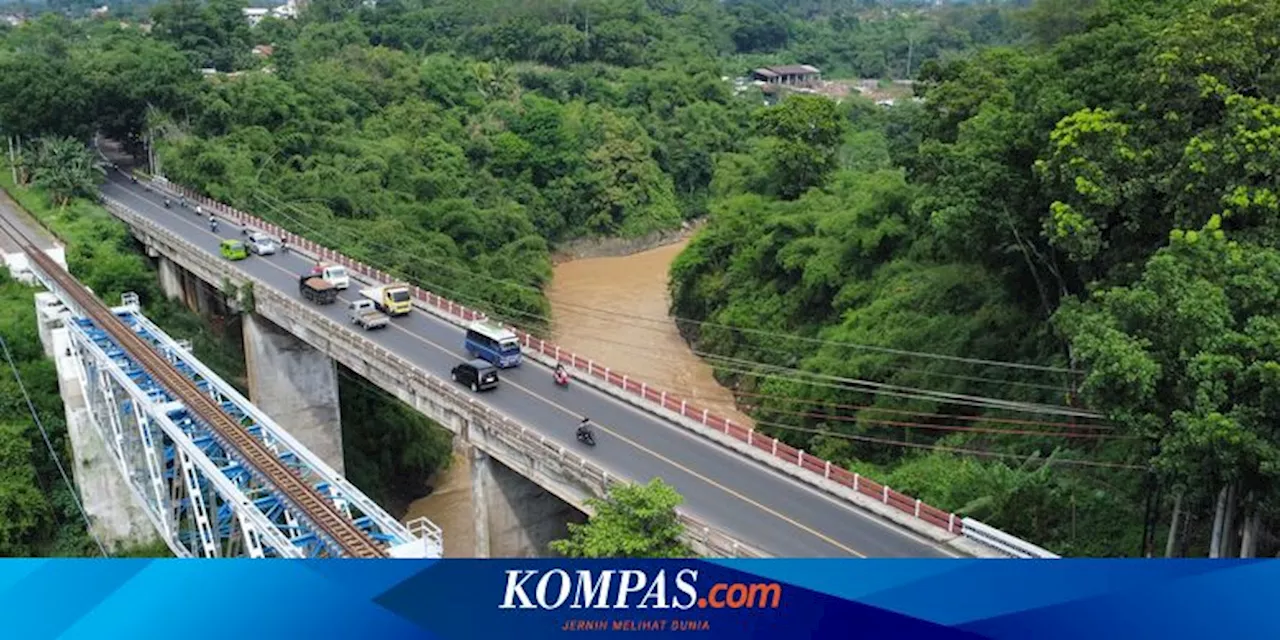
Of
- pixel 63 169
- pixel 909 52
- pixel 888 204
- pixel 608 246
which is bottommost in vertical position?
pixel 608 246

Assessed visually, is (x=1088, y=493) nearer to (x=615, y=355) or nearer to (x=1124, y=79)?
(x=1124, y=79)

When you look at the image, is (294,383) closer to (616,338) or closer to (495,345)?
(495,345)

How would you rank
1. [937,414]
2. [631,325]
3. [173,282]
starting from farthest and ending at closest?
[631,325], [173,282], [937,414]

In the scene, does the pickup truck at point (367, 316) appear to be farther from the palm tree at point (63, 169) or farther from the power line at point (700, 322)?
the palm tree at point (63, 169)

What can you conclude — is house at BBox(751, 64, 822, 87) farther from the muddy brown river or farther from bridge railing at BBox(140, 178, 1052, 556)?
bridge railing at BBox(140, 178, 1052, 556)

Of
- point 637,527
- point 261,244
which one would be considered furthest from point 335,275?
point 637,527

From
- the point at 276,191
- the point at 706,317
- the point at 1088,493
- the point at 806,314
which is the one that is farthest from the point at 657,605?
the point at 276,191

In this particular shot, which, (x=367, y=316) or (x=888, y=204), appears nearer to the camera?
(x=367, y=316)
